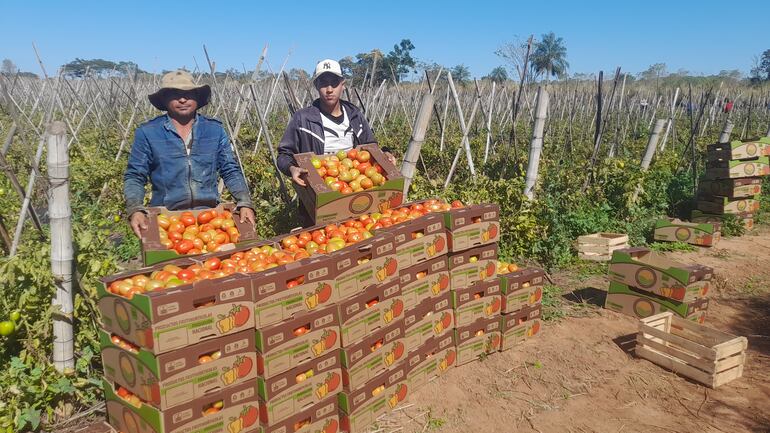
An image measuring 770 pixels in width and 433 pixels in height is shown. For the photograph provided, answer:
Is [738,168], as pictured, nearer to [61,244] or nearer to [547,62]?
[547,62]

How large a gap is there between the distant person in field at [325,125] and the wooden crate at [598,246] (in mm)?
3792

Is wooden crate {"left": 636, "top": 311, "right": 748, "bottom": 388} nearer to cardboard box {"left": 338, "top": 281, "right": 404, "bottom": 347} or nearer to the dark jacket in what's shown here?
cardboard box {"left": 338, "top": 281, "right": 404, "bottom": 347}

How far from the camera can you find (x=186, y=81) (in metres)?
3.66

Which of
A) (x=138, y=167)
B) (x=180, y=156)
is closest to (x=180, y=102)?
(x=180, y=156)

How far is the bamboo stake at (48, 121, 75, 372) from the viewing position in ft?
9.73

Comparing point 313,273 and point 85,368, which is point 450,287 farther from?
point 85,368

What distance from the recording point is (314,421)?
309 cm

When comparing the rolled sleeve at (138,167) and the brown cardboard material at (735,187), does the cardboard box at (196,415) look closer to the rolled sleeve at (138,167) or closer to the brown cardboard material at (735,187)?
the rolled sleeve at (138,167)

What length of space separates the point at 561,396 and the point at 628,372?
745 millimetres

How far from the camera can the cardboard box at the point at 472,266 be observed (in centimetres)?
406

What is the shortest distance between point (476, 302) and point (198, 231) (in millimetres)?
2255

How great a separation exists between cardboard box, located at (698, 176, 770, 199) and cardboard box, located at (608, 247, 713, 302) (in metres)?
4.13

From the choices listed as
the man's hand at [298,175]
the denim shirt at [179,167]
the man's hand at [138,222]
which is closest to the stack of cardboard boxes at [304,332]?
the man's hand at [138,222]

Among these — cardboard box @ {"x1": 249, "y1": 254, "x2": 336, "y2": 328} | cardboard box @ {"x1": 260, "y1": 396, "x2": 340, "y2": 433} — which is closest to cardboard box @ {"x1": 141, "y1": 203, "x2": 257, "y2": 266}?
cardboard box @ {"x1": 249, "y1": 254, "x2": 336, "y2": 328}
